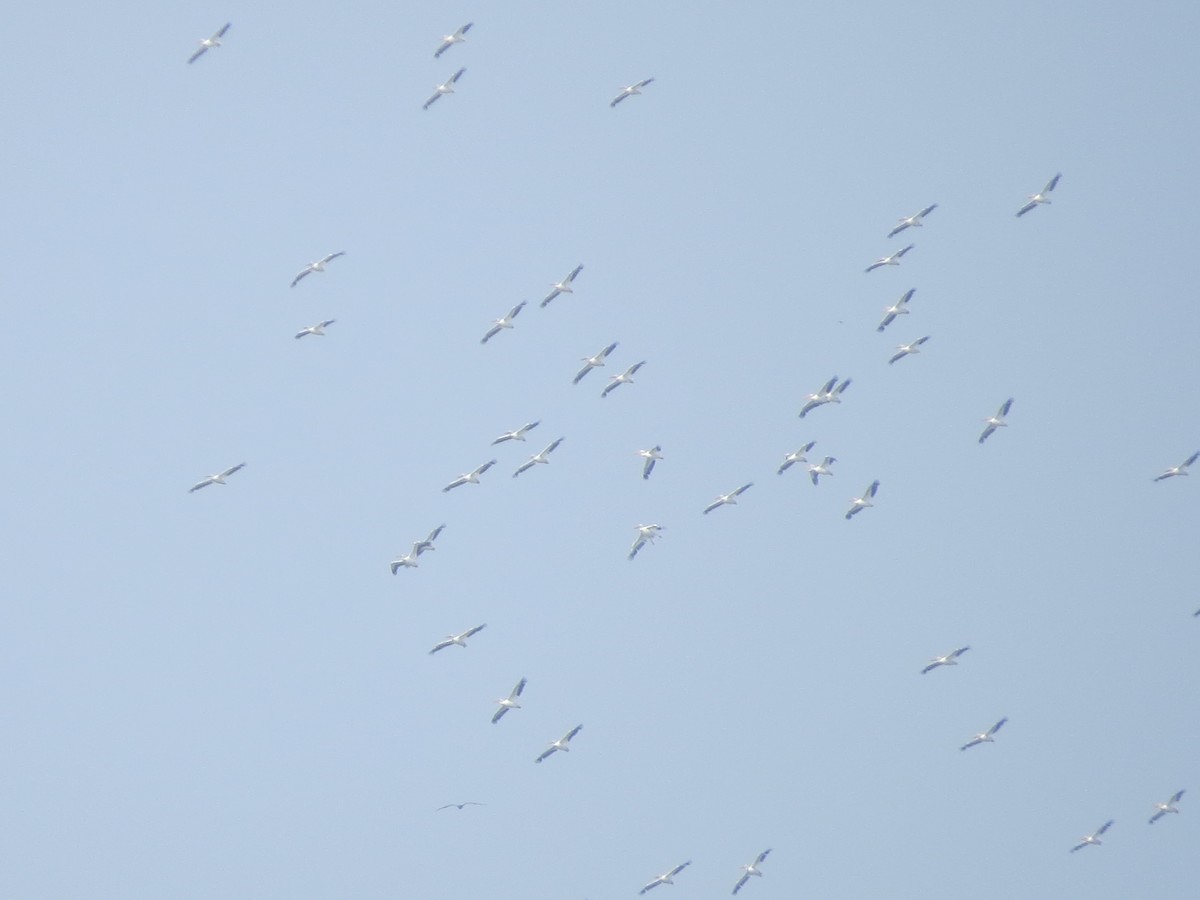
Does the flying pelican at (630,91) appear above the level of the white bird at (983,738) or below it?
above

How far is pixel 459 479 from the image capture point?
8006 centimetres

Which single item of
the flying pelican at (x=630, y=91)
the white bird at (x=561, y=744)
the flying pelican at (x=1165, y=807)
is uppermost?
the flying pelican at (x=630, y=91)

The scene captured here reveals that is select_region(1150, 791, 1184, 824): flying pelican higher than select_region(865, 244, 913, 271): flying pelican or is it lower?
lower

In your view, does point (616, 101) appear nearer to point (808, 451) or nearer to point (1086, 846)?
point (808, 451)

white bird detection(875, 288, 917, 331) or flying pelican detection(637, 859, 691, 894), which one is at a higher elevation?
white bird detection(875, 288, 917, 331)

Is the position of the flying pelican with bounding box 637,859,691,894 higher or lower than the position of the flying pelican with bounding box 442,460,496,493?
lower

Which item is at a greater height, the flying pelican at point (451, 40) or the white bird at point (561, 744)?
the flying pelican at point (451, 40)

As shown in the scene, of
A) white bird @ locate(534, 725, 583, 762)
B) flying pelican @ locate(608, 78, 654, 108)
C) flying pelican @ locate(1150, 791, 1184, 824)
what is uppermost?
flying pelican @ locate(608, 78, 654, 108)

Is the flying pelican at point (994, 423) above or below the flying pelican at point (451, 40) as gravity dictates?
below

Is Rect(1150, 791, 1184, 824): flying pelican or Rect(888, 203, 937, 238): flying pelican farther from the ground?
Rect(888, 203, 937, 238): flying pelican

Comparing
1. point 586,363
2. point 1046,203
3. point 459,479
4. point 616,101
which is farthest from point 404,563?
point 1046,203

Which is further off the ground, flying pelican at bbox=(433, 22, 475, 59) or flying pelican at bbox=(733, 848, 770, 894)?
flying pelican at bbox=(433, 22, 475, 59)

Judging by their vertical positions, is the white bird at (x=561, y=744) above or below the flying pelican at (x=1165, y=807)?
above

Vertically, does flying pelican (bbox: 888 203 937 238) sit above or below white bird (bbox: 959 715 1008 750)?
above
